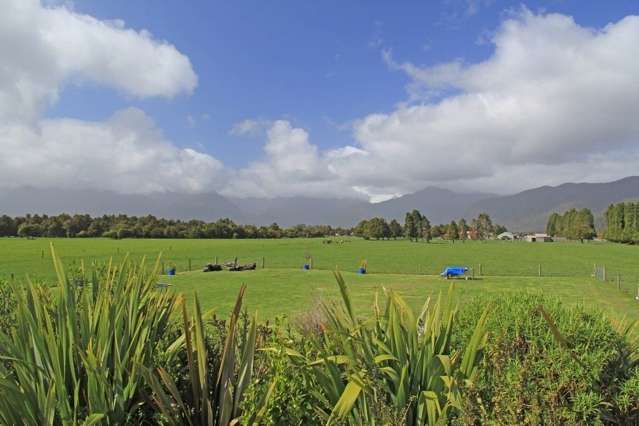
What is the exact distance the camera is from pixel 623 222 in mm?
108500

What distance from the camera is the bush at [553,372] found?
8.62ft

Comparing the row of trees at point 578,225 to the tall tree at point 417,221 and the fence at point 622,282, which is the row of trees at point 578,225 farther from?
the fence at point 622,282

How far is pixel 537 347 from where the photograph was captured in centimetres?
310

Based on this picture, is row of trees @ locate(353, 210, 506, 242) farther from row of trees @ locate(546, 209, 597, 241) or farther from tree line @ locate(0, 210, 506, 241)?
row of trees @ locate(546, 209, 597, 241)

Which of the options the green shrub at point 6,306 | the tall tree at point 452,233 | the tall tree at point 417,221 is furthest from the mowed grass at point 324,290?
the tall tree at point 452,233

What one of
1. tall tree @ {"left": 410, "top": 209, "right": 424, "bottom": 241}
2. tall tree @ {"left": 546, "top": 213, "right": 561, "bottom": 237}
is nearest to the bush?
tall tree @ {"left": 410, "top": 209, "right": 424, "bottom": 241}

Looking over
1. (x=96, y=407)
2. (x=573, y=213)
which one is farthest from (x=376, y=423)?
(x=573, y=213)

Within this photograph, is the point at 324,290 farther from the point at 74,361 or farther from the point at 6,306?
the point at 74,361

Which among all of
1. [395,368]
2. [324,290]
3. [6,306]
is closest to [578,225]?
[324,290]

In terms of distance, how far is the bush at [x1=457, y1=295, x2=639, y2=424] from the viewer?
2627 millimetres

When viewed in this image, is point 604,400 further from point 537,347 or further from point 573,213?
point 573,213

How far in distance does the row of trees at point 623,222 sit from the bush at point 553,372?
120 metres

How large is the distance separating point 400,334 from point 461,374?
1.71 feet

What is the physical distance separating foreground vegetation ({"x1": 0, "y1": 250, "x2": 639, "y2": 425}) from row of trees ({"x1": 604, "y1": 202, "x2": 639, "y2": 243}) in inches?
4739
